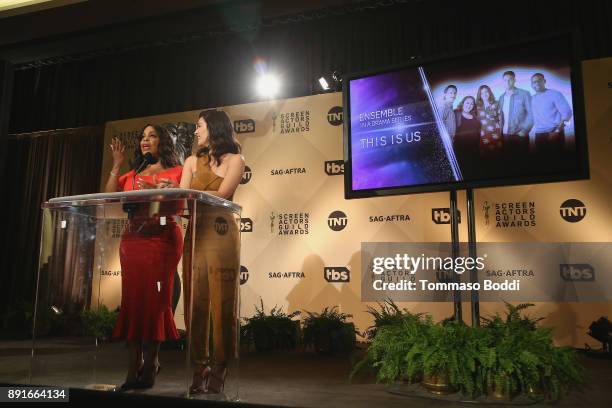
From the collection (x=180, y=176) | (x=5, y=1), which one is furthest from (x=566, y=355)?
(x=5, y=1)

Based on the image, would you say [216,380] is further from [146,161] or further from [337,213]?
[337,213]

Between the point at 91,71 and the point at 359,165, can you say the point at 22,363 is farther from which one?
the point at 91,71

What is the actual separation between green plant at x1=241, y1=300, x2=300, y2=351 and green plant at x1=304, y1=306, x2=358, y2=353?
163 millimetres

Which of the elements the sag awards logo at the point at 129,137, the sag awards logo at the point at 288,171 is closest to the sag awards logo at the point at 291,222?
the sag awards logo at the point at 288,171

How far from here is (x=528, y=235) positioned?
480cm

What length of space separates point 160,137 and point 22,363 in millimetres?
2053

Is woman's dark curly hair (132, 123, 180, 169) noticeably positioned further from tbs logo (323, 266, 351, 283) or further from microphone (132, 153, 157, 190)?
tbs logo (323, 266, 351, 283)

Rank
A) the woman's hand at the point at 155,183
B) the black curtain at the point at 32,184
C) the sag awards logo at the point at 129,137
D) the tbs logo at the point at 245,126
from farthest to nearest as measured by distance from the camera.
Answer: the black curtain at the point at 32,184 < the sag awards logo at the point at 129,137 < the tbs logo at the point at 245,126 < the woman's hand at the point at 155,183

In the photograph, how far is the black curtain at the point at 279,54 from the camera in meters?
5.31

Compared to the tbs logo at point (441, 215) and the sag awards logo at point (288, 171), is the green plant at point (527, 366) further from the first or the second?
the sag awards logo at point (288, 171)

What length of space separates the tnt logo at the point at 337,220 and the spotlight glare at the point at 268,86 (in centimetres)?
180

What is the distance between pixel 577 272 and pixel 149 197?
4.16m

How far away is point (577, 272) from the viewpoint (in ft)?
15.1

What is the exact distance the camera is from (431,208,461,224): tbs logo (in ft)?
16.7
